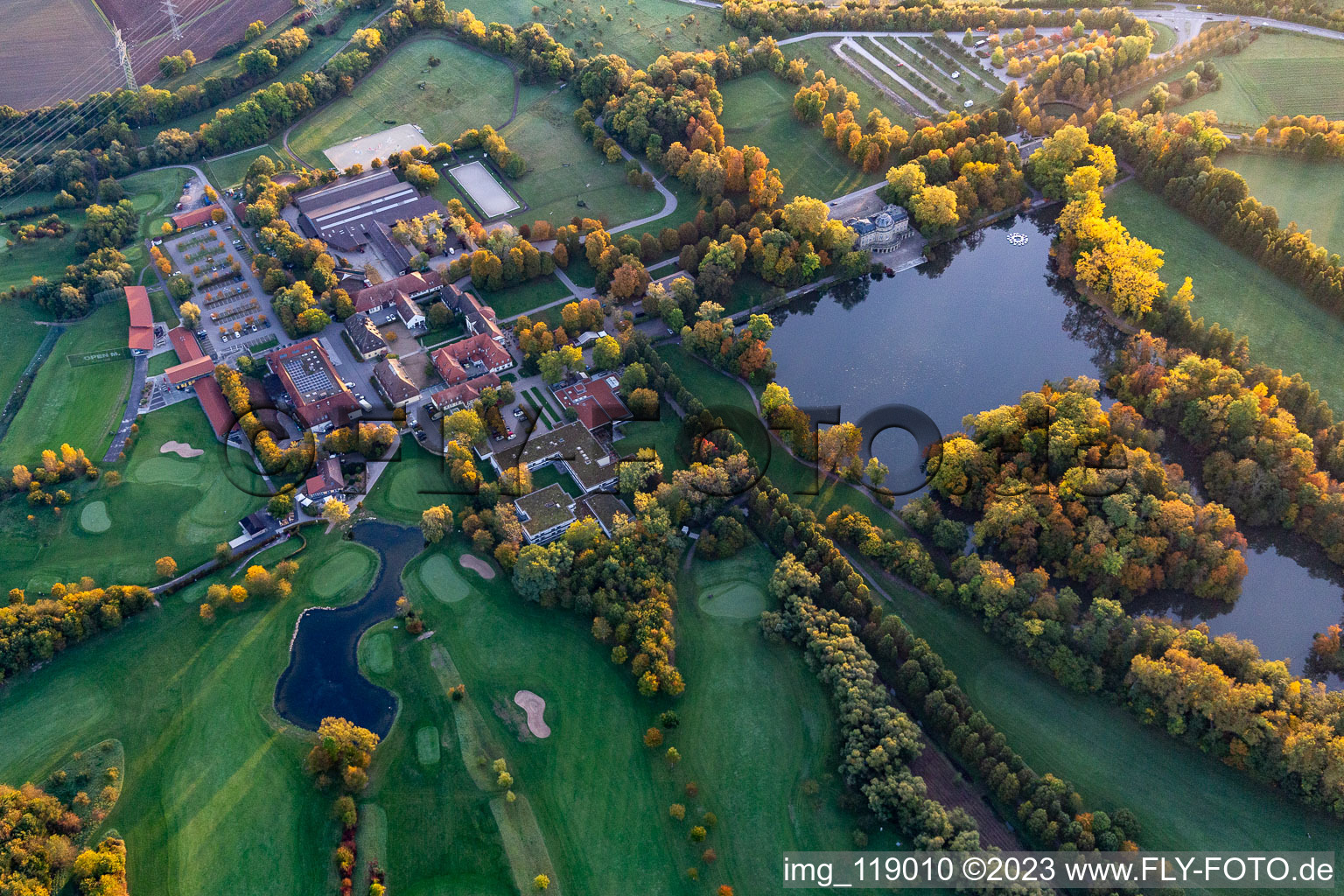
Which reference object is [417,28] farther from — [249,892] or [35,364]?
[249,892]

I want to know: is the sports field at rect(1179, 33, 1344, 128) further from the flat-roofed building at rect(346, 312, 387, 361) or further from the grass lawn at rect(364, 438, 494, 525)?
the flat-roofed building at rect(346, 312, 387, 361)

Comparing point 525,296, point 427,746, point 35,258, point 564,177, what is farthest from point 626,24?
point 427,746

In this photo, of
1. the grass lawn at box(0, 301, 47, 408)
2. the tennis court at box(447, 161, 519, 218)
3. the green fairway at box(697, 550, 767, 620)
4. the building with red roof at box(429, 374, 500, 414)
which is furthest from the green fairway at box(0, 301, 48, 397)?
the green fairway at box(697, 550, 767, 620)

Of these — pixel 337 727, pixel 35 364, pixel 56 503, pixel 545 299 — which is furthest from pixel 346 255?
pixel 337 727

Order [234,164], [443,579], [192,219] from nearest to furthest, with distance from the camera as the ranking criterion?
1. [443,579]
2. [192,219]
3. [234,164]

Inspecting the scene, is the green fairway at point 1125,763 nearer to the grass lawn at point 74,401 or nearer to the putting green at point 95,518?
the putting green at point 95,518

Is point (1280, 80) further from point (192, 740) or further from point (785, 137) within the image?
point (192, 740)

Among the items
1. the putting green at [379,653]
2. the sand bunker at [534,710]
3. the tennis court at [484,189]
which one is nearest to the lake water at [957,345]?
the sand bunker at [534,710]
